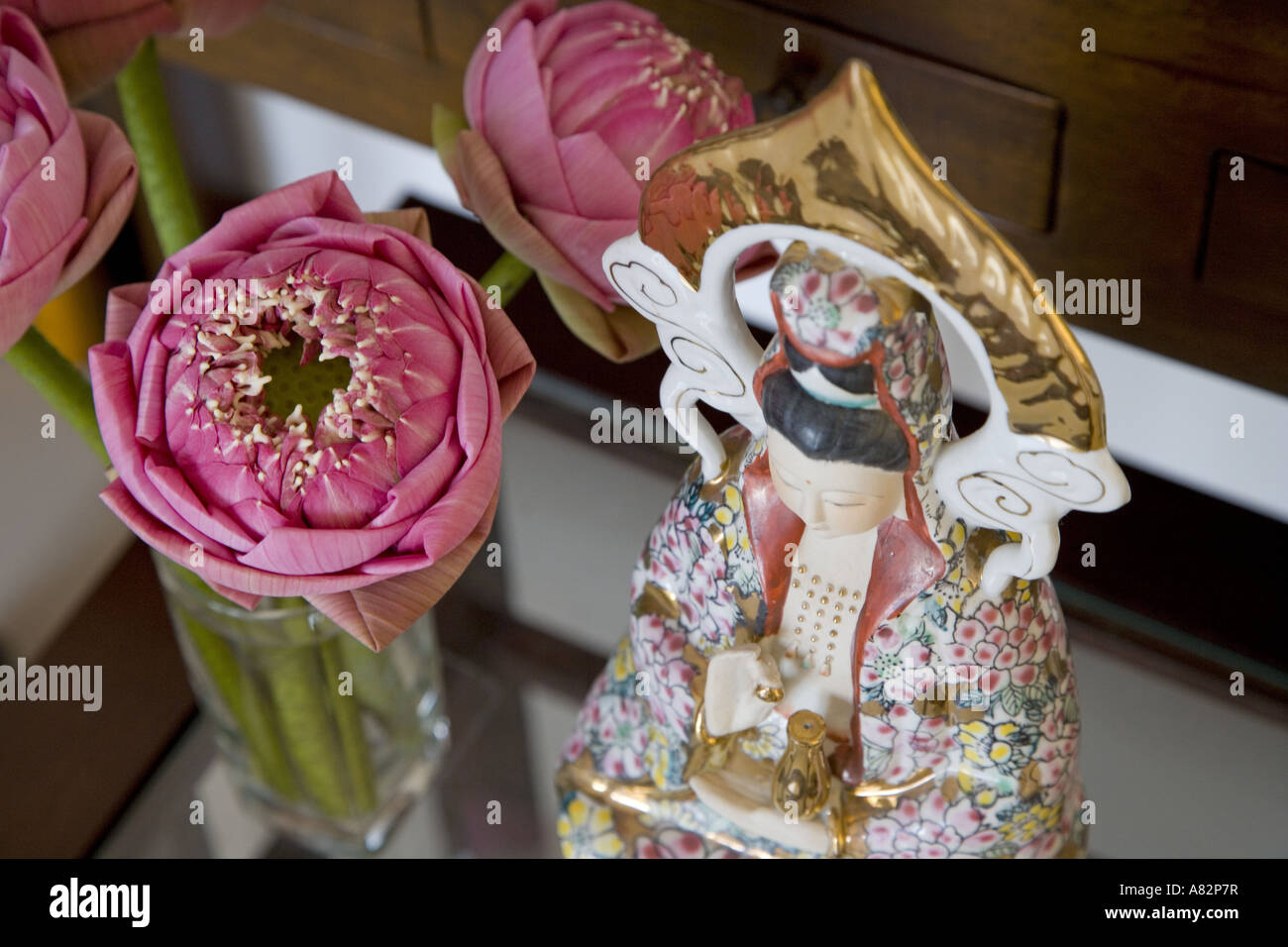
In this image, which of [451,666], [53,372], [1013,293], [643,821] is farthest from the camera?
[451,666]

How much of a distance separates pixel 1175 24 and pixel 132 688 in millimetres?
490

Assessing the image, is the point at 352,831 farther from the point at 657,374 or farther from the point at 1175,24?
the point at 1175,24

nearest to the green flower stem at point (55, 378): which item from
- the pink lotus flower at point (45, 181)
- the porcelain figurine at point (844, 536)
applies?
the pink lotus flower at point (45, 181)

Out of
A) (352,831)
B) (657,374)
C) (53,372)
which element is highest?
(53,372)

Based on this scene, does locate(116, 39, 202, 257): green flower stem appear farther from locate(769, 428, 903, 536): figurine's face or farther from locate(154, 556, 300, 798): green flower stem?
locate(769, 428, 903, 536): figurine's face

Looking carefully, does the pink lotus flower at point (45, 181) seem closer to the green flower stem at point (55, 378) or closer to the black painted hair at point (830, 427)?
the green flower stem at point (55, 378)

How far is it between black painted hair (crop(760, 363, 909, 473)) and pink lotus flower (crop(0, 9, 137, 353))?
0.19 m

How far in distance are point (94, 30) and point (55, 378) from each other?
0.10 m

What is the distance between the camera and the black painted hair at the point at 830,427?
346 mm

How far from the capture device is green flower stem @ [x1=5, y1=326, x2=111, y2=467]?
0.42 metres

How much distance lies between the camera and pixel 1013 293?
0.99ft

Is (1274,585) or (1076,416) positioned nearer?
(1076,416)

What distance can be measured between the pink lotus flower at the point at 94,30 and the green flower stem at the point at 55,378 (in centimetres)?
8
